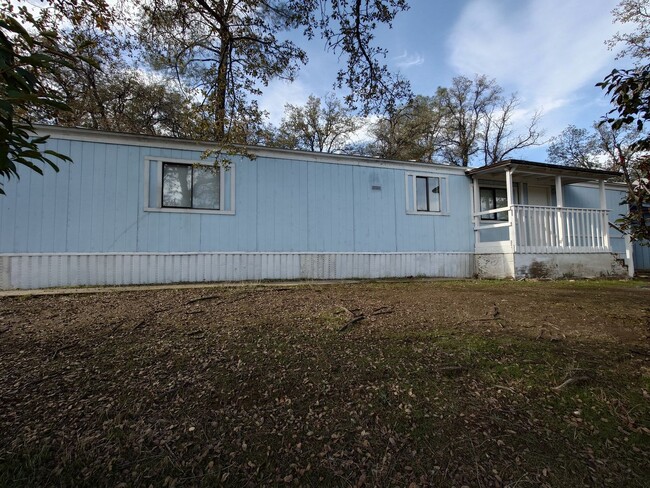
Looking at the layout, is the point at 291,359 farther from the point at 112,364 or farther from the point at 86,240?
the point at 86,240

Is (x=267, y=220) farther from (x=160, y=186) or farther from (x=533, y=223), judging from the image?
(x=533, y=223)

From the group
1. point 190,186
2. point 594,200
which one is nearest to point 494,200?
point 594,200

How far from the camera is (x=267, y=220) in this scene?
8.09 m

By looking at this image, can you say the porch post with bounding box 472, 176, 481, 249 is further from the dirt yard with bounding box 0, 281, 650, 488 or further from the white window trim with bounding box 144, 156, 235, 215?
the white window trim with bounding box 144, 156, 235, 215

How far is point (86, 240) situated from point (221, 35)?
4.62m

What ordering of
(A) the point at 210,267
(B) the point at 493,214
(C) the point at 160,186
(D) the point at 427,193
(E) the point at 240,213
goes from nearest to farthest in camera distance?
(C) the point at 160,186
(A) the point at 210,267
(E) the point at 240,213
(D) the point at 427,193
(B) the point at 493,214

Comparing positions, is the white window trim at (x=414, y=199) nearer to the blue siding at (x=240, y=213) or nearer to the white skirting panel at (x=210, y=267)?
the blue siding at (x=240, y=213)

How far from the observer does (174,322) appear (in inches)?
154

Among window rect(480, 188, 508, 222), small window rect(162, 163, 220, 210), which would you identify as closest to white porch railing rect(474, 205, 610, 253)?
window rect(480, 188, 508, 222)

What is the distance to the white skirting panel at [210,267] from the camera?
6.54m

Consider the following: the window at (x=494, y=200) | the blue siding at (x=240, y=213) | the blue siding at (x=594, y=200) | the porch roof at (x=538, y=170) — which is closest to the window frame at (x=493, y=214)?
the window at (x=494, y=200)

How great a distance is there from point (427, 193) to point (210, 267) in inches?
236

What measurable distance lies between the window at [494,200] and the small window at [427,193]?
1.91 metres

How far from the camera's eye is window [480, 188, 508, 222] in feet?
34.7
